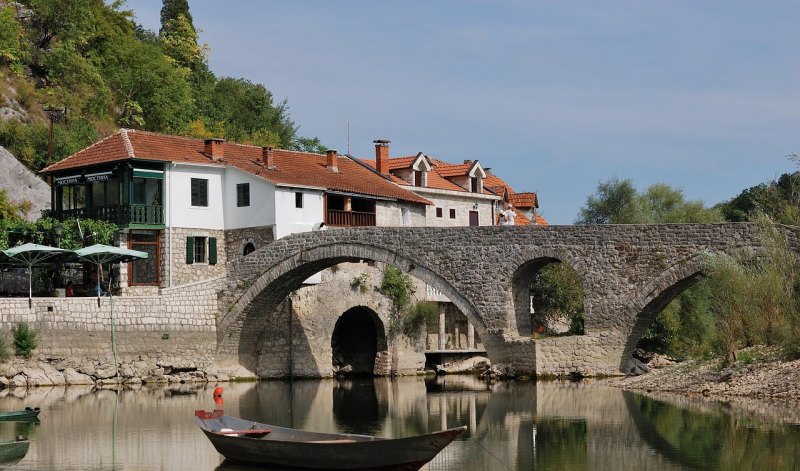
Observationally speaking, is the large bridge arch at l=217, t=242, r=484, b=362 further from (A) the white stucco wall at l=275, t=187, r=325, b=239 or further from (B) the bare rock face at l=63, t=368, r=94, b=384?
(B) the bare rock face at l=63, t=368, r=94, b=384

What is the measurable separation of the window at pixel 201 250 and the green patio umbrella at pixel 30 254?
475cm

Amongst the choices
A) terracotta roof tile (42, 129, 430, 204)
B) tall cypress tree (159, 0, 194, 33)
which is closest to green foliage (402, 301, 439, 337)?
terracotta roof tile (42, 129, 430, 204)

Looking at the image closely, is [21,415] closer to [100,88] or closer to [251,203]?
[251,203]

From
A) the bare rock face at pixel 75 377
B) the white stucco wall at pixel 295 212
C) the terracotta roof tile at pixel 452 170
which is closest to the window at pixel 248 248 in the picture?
the white stucco wall at pixel 295 212

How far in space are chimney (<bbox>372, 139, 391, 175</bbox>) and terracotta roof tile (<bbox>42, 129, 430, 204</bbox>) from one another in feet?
7.48

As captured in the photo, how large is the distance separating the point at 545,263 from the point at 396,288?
712 cm

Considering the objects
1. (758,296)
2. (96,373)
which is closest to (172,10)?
(96,373)

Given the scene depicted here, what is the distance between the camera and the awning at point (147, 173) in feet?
127

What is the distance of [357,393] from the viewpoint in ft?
113

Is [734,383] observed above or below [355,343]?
below

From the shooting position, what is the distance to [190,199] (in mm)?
Result: 40156

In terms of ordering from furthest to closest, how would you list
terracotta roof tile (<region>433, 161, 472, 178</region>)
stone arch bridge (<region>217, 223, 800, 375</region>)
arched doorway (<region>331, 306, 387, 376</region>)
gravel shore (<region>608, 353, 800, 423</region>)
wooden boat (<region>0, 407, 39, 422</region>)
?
terracotta roof tile (<region>433, 161, 472, 178</region>) < arched doorway (<region>331, 306, 387, 376</region>) < stone arch bridge (<region>217, 223, 800, 375</region>) < gravel shore (<region>608, 353, 800, 423</region>) < wooden boat (<region>0, 407, 39, 422</region>)

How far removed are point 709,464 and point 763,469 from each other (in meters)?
0.96

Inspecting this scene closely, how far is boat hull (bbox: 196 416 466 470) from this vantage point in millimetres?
17984
